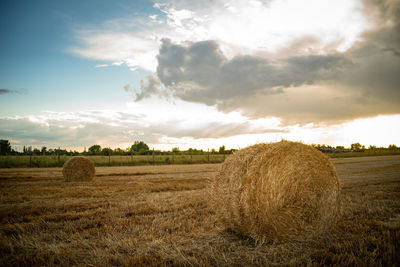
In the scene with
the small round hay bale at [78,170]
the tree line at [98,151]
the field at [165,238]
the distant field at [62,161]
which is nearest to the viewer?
the field at [165,238]

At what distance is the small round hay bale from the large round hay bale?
11889 mm

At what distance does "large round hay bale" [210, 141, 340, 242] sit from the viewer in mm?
4777

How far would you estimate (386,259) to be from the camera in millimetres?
3689

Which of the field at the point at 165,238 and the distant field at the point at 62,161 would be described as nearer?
the field at the point at 165,238

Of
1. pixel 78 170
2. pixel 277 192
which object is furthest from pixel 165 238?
pixel 78 170

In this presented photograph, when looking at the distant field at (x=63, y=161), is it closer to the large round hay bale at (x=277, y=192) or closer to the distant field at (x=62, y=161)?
the distant field at (x=62, y=161)

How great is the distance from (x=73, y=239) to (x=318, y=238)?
4627mm

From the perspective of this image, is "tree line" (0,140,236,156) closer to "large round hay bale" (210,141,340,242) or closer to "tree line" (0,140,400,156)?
"tree line" (0,140,400,156)

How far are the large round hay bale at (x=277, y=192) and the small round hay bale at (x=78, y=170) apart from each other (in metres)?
11.9

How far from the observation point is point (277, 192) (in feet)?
16.4

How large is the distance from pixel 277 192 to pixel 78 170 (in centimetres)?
1320

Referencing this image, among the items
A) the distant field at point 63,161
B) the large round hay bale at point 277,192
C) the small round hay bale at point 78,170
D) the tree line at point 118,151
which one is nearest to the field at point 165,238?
the large round hay bale at point 277,192

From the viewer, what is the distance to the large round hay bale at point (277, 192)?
4777 millimetres

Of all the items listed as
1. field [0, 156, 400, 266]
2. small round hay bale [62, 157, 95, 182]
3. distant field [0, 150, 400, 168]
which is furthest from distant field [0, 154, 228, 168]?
field [0, 156, 400, 266]
